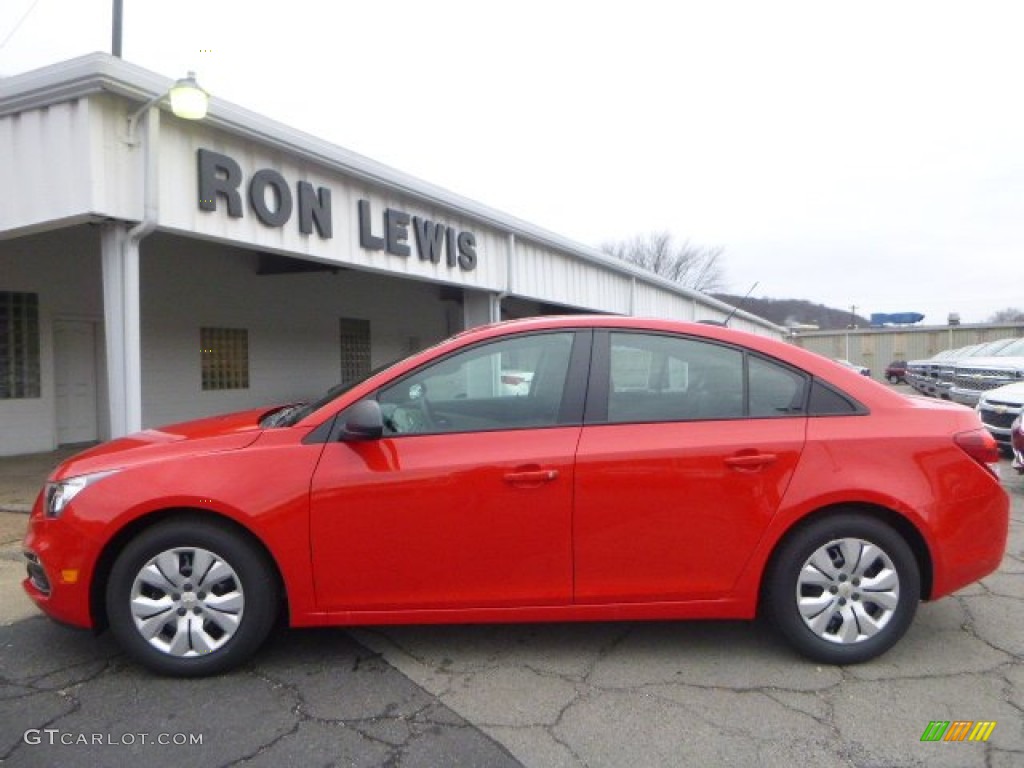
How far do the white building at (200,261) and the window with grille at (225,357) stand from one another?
0.03 metres

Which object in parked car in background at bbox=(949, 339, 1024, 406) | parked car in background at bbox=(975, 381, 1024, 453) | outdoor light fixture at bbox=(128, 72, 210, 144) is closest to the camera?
outdoor light fixture at bbox=(128, 72, 210, 144)

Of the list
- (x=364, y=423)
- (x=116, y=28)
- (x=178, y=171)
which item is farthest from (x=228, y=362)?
(x=364, y=423)

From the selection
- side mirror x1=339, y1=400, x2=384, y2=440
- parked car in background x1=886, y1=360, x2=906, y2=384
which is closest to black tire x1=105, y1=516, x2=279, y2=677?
side mirror x1=339, y1=400, x2=384, y2=440

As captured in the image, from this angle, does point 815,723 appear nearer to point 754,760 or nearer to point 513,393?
point 754,760

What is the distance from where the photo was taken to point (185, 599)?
10.0 ft

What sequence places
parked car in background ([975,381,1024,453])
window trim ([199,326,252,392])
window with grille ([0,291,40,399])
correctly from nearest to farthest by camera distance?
parked car in background ([975,381,1024,453]), window with grille ([0,291,40,399]), window trim ([199,326,252,392])

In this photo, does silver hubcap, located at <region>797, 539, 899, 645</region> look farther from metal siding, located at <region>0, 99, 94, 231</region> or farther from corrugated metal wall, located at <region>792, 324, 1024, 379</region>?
corrugated metal wall, located at <region>792, 324, 1024, 379</region>

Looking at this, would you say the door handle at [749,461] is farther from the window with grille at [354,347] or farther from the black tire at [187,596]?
the window with grille at [354,347]

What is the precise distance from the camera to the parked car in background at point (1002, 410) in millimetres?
8180

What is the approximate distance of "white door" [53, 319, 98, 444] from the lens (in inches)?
395

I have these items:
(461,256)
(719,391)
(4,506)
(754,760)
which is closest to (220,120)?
(4,506)

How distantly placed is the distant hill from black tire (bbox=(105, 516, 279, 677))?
38.0 m

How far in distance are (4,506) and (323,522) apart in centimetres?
514

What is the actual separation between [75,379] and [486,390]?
920 cm
